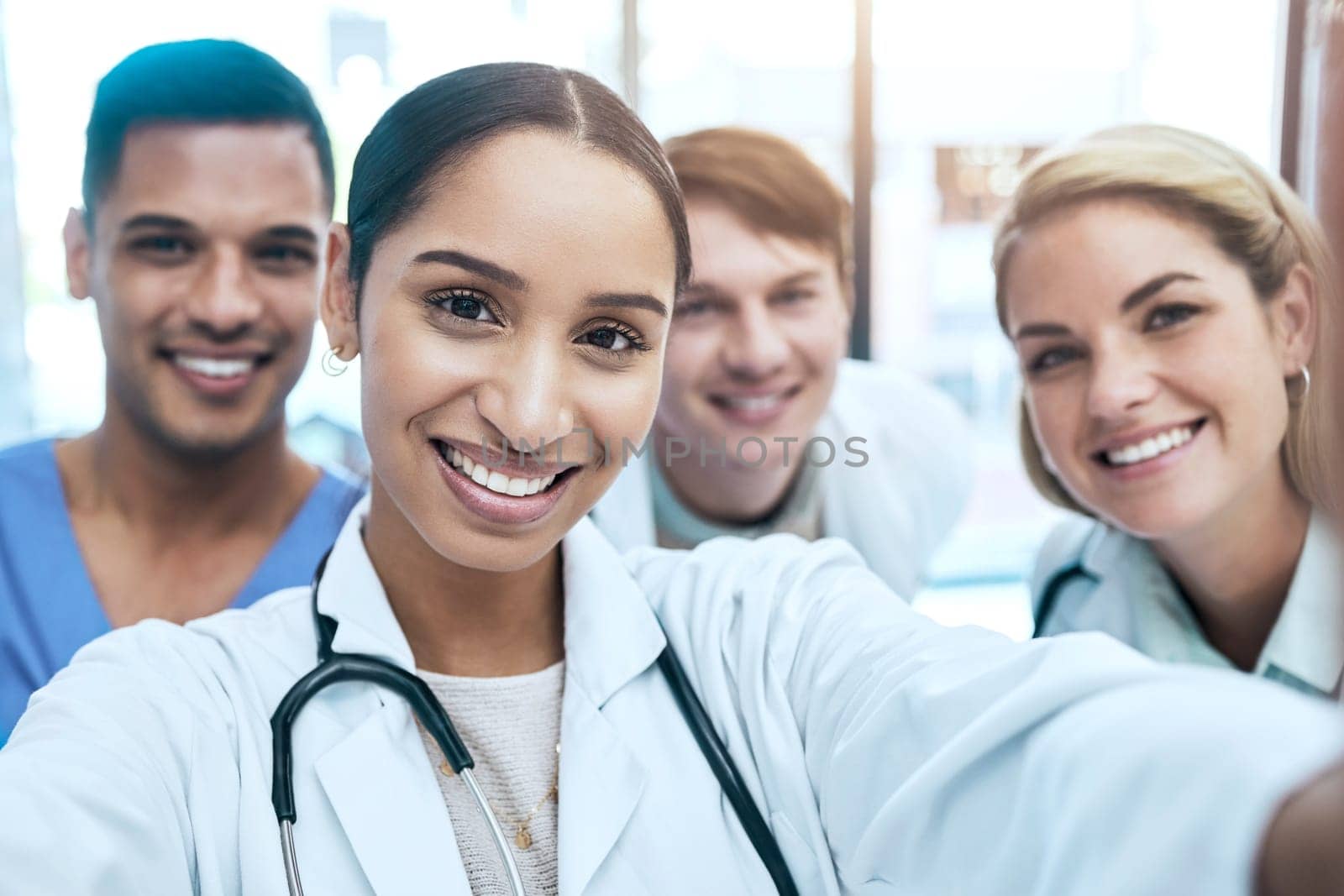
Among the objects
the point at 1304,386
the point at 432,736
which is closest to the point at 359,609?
the point at 432,736

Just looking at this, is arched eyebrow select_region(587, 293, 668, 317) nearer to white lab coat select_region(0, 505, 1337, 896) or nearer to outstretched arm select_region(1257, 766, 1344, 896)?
white lab coat select_region(0, 505, 1337, 896)

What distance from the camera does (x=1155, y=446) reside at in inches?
53.4

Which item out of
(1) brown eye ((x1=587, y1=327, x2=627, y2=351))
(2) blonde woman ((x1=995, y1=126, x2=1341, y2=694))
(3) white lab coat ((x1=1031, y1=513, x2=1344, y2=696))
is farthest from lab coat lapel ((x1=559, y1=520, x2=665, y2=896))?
(3) white lab coat ((x1=1031, y1=513, x2=1344, y2=696))

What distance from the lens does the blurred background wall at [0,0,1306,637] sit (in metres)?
2.94

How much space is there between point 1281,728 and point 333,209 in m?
1.39

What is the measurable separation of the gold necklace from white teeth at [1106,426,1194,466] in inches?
32.6

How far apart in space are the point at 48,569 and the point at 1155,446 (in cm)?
147

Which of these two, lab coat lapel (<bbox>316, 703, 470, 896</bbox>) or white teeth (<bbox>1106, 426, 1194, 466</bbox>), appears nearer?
lab coat lapel (<bbox>316, 703, 470, 896</bbox>)

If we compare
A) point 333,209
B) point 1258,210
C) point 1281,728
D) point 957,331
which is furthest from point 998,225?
point 957,331

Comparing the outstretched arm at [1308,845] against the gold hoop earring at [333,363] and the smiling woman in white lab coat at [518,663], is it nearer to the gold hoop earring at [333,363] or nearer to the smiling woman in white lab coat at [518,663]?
the smiling woman in white lab coat at [518,663]

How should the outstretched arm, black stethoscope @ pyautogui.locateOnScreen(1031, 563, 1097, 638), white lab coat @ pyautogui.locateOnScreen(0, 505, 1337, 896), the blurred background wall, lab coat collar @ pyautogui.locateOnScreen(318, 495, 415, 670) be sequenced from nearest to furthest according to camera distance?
the outstretched arm
white lab coat @ pyautogui.locateOnScreen(0, 505, 1337, 896)
lab coat collar @ pyautogui.locateOnScreen(318, 495, 415, 670)
black stethoscope @ pyautogui.locateOnScreen(1031, 563, 1097, 638)
the blurred background wall

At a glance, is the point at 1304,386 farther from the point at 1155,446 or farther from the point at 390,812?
the point at 390,812

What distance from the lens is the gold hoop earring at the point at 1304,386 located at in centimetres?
139

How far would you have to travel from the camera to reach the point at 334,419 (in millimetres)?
3383
